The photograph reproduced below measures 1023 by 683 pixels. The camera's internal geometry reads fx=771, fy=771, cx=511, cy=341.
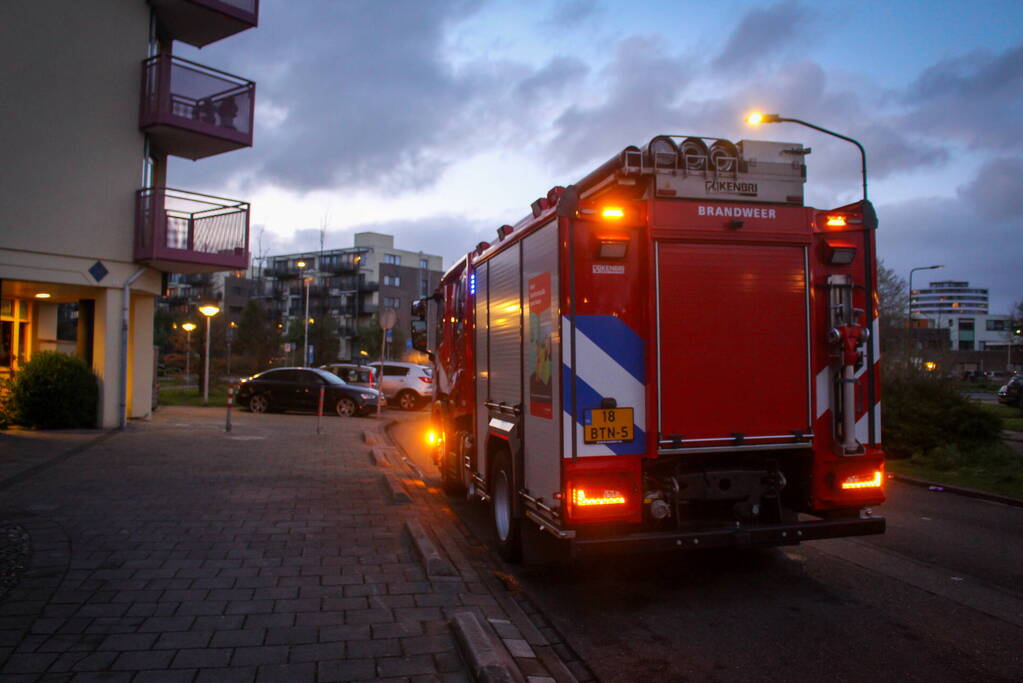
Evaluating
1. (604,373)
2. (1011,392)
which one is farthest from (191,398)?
(1011,392)

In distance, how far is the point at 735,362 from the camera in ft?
17.9

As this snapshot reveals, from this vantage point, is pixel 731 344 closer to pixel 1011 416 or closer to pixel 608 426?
pixel 608 426

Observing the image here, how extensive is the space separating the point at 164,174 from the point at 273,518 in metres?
13.6

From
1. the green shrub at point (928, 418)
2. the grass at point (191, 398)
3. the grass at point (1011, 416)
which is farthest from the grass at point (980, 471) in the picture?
the grass at point (191, 398)

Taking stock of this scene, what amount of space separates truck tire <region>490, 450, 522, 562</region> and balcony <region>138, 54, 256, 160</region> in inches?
515

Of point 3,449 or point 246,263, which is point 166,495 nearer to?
point 3,449

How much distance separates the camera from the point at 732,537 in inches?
209

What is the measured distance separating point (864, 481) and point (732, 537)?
122 centimetres

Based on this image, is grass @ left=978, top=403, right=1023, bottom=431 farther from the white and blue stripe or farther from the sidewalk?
the white and blue stripe

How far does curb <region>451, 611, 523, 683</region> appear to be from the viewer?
3.92m

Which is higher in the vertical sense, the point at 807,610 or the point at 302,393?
the point at 302,393

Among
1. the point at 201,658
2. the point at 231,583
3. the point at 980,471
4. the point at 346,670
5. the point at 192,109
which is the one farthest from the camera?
the point at 192,109

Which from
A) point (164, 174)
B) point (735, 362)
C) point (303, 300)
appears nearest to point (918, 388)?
point (735, 362)

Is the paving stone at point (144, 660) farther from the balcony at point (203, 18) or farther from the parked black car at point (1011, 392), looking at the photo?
the parked black car at point (1011, 392)
